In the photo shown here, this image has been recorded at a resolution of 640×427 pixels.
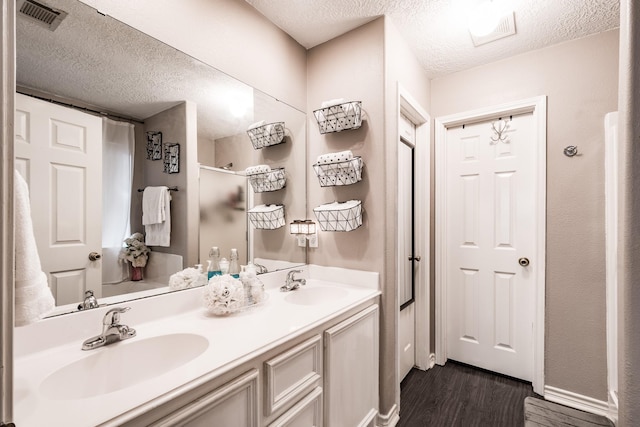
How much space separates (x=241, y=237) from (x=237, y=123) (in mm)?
691

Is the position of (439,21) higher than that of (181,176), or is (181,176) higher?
(439,21)

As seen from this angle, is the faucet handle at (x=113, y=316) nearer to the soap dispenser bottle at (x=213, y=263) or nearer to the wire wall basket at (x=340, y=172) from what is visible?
the soap dispenser bottle at (x=213, y=263)

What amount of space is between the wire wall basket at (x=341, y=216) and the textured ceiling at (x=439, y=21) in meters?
1.18

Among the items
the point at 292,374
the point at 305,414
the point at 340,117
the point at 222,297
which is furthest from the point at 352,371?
the point at 340,117

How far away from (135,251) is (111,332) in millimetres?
357

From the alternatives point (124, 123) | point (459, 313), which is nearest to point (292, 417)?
point (124, 123)

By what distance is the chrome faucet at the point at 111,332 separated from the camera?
99 cm

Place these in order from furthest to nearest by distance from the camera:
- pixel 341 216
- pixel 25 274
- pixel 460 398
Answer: pixel 460 398 < pixel 341 216 < pixel 25 274

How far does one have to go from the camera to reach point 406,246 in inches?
92.9

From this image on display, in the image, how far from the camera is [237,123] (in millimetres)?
1713

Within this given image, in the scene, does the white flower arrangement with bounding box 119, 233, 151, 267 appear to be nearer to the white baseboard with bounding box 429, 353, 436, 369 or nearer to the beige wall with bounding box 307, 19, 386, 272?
the beige wall with bounding box 307, 19, 386, 272

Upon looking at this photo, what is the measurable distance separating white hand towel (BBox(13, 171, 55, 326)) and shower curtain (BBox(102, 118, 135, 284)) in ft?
1.99

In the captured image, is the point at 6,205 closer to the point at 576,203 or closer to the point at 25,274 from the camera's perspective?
the point at 25,274

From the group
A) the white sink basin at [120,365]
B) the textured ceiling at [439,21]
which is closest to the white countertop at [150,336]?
the white sink basin at [120,365]
